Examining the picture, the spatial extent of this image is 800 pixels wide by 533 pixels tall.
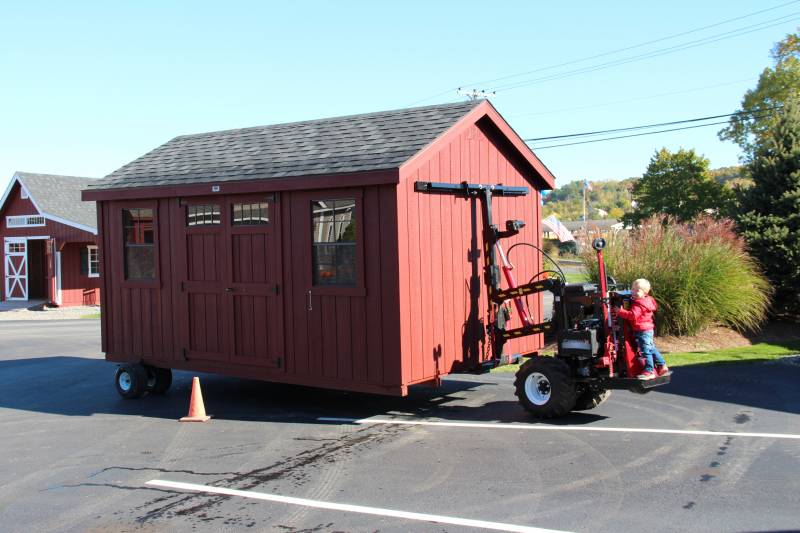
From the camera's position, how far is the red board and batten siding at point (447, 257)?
827 cm

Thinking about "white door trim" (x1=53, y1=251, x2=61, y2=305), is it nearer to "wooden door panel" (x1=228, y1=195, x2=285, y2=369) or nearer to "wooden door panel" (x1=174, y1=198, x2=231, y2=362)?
"wooden door panel" (x1=174, y1=198, x2=231, y2=362)

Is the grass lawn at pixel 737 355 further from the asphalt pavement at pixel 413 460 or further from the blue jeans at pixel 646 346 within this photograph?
the blue jeans at pixel 646 346

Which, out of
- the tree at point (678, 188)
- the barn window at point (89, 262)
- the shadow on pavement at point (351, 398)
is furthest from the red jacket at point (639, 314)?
the tree at point (678, 188)

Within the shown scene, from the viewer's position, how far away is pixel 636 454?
683 centimetres

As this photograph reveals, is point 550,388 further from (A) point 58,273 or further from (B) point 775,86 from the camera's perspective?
(B) point 775,86

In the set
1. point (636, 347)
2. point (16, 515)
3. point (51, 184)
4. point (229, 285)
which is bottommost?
point (16, 515)

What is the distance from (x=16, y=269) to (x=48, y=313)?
18.5ft

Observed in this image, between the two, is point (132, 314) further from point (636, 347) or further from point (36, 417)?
point (636, 347)

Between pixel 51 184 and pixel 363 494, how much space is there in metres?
32.9

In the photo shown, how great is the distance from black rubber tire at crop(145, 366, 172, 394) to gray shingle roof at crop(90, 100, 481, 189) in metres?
2.83

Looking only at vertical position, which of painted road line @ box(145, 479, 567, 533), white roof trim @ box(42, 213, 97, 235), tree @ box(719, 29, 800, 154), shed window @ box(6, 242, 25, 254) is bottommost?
painted road line @ box(145, 479, 567, 533)

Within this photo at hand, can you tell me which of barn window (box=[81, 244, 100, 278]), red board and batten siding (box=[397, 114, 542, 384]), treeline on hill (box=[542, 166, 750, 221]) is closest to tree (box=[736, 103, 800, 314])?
red board and batten siding (box=[397, 114, 542, 384])

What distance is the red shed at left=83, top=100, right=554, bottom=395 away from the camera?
8359 mm

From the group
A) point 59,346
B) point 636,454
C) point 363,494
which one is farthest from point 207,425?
point 59,346
